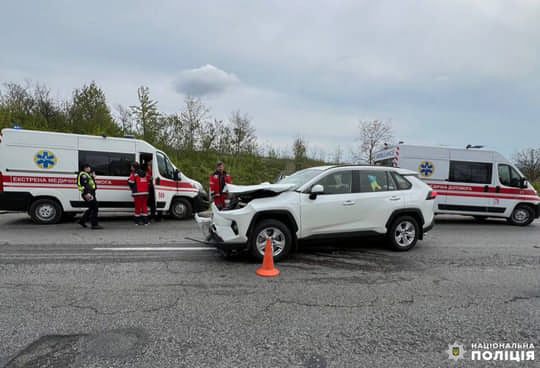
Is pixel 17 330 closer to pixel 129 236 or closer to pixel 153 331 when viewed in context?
pixel 153 331

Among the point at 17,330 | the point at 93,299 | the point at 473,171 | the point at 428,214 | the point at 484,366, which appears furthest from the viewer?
the point at 473,171

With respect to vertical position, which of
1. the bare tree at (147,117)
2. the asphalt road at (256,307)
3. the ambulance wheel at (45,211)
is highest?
the bare tree at (147,117)

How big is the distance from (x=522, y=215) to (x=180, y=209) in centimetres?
1147

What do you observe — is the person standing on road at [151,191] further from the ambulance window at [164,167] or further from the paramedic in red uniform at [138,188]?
the paramedic in red uniform at [138,188]

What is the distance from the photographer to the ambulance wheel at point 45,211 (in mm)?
7938

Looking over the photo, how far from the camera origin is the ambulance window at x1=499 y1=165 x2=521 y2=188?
952 centimetres

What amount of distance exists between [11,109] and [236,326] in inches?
1019

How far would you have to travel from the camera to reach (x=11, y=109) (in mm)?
20188

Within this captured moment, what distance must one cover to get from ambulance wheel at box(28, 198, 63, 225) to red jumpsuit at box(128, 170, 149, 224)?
2157 millimetres

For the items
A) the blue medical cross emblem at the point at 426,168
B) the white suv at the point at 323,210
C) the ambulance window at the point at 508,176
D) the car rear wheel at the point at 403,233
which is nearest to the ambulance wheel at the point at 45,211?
the white suv at the point at 323,210

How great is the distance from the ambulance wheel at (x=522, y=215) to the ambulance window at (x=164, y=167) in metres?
11.4

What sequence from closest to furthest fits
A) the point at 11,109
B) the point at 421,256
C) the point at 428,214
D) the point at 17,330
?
the point at 17,330
the point at 421,256
the point at 428,214
the point at 11,109

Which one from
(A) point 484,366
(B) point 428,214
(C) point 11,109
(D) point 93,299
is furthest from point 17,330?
(C) point 11,109

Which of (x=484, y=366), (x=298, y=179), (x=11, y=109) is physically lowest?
(x=484, y=366)
